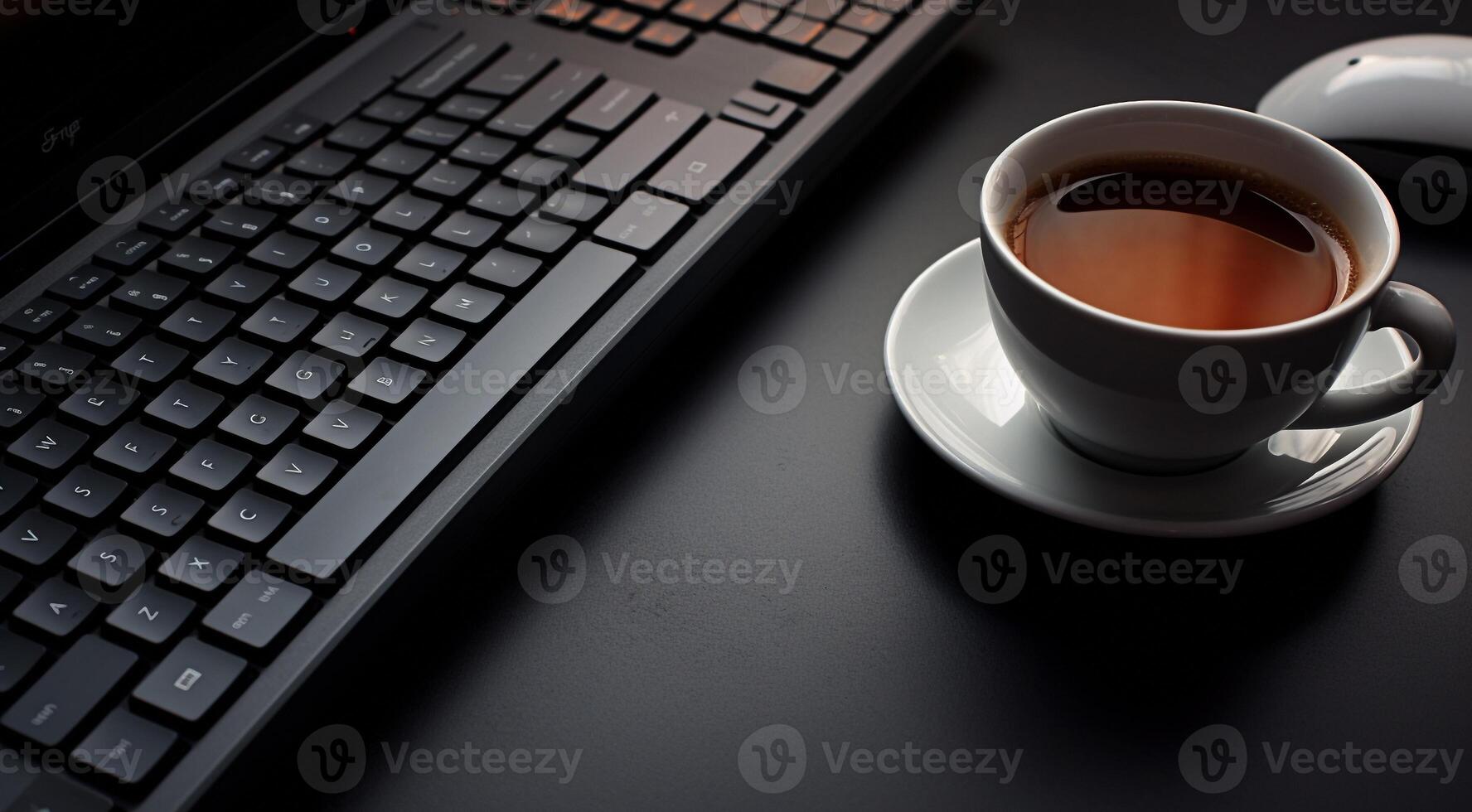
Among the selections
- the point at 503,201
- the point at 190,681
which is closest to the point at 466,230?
the point at 503,201

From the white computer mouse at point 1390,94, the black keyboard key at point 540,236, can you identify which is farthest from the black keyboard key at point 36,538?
the white computer mouse at point 1390,94

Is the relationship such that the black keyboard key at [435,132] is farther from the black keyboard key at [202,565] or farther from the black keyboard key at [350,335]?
the black keyboard key at [202,565]

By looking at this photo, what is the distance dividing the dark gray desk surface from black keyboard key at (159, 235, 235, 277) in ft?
0.58

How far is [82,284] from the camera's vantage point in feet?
1.68

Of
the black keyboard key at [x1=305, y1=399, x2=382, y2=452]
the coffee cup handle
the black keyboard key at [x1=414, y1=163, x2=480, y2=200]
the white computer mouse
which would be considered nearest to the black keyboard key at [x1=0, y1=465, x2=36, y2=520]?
the black keyboard key at [x1=305, y1=399, x2=382, y2=452]

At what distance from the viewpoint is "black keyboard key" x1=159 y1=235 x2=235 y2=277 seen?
514mm

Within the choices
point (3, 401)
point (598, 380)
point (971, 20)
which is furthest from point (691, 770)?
point (971, 20)

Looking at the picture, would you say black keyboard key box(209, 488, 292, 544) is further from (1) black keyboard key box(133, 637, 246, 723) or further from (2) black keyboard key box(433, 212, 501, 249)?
(2) black keyboard key box(433, 212, 501, 249)

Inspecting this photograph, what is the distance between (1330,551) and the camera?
457mm

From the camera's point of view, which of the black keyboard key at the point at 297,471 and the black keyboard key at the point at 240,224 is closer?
the black keyboard key at the point at 297,471

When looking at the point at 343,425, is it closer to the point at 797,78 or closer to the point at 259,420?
the point at 259,420

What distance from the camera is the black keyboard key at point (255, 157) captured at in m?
0.57

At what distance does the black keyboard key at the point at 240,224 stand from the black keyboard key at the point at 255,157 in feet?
0.11

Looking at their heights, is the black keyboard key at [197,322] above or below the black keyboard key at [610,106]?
below
